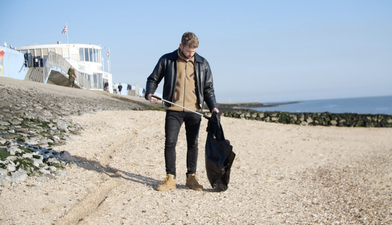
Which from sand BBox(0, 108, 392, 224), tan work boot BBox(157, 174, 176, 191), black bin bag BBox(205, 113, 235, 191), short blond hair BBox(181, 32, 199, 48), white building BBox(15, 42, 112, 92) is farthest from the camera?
white building BBox(15, 42, 112, 92)

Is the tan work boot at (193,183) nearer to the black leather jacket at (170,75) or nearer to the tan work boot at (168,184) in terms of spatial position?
the tan work boot at (168,184)

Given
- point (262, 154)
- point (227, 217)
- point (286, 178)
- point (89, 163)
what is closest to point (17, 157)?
point (89, 163)

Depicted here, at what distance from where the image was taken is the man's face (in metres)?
4.35

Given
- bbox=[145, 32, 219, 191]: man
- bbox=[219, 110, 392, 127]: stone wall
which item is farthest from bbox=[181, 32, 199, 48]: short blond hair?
bbox=[219, 110, 392, 127]: stone wall

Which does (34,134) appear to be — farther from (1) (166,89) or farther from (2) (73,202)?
(1) (166,89)

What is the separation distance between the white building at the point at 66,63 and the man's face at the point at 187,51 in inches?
889

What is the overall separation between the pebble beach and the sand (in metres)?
0.01

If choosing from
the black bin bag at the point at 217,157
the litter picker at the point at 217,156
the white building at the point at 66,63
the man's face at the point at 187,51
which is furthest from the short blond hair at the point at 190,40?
the white building at the point at 66,63

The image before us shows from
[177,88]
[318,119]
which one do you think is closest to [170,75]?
[177,88]

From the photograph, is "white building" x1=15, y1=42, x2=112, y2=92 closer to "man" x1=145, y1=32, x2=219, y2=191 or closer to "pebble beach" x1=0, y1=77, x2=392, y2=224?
"pebble beach" x1=0, y1=77, x2=392, y2=224

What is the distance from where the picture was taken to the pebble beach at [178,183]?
12.7ft

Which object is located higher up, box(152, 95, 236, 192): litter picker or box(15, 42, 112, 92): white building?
box(15, 42, 112, 92): white building

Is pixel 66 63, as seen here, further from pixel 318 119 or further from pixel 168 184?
pixel 168 184

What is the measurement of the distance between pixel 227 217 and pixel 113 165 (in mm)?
3177
